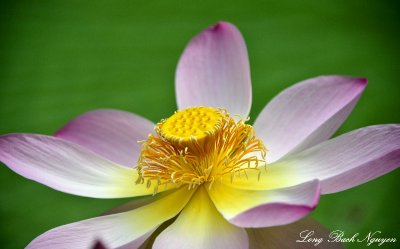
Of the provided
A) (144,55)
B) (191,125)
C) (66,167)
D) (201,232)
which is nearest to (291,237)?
(201,232)

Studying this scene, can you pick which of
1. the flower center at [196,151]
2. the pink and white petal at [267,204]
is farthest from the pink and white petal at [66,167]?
the pink and white petal at [267,204]

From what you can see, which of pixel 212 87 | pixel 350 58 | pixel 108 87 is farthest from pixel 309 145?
pixel 108 87

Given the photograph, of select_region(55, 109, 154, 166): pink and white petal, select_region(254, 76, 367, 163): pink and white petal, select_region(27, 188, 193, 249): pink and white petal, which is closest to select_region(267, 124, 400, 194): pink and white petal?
select_region(254, 76, 367, 163): pink and white petal

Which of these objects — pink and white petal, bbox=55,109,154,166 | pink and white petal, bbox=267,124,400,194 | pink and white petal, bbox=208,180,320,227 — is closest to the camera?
pink and white petal, bbox=208,180,320,227

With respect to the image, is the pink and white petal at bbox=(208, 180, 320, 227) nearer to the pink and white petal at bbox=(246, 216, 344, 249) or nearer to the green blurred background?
the pink and white petal at bbox=(246, 216, 344, 249)

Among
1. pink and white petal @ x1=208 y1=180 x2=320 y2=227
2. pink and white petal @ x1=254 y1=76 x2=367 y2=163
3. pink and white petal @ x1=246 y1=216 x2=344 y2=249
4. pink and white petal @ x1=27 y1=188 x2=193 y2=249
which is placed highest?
pink and white petal @ x1=254 y1=76 x2=367 y2=163

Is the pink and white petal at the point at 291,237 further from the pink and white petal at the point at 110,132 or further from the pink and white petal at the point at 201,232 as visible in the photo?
the pink and white petal at the point at 110,132
